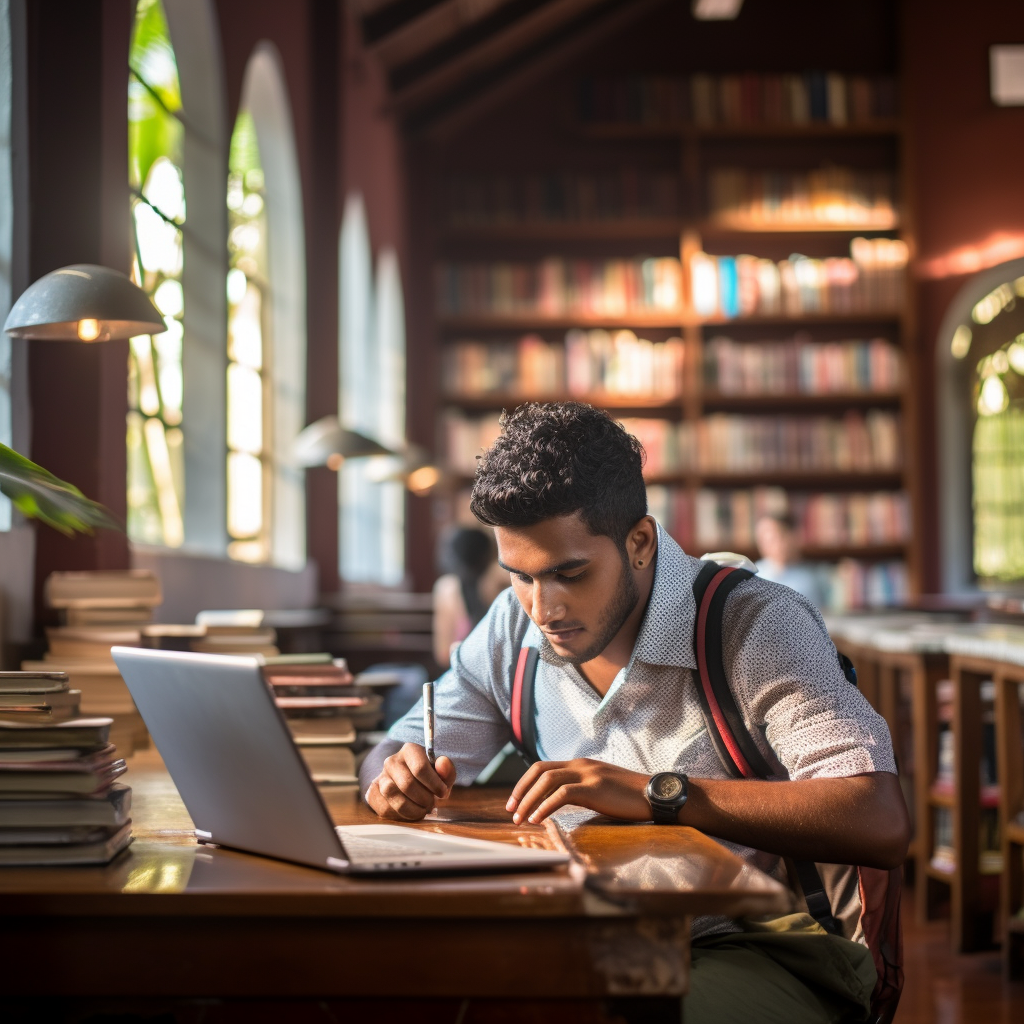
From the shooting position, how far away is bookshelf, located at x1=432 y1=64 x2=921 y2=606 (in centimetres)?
683

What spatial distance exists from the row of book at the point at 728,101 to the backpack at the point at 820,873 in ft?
19.5

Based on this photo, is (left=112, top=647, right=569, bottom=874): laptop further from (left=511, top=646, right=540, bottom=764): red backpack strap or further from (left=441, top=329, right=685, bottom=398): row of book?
(left=441, top=329, right=685, bottom=398): row of book

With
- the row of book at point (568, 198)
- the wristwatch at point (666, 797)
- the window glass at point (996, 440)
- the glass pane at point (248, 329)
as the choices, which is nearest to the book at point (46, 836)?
the wristwatch at point (666, 797)

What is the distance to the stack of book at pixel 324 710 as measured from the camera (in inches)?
72.6

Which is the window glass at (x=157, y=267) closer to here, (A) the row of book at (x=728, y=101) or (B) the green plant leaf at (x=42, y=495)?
(B) the green plant leaf at (x=42, y=495)

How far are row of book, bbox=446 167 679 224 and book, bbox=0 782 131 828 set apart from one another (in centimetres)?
612

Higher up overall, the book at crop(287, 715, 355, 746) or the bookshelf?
the bookshelf

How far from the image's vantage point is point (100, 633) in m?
2.30

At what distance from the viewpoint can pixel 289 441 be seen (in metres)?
5.57

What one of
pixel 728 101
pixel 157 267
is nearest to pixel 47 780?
pixel 157 267

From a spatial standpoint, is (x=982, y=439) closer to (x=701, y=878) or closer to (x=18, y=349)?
(x=18, y=349)

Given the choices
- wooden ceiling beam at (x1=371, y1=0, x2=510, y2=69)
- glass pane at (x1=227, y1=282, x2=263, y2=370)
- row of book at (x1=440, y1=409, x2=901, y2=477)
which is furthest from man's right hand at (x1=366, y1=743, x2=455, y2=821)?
wooden ceiling beam at (x1=371, y1=0, x2=510, y2=69)

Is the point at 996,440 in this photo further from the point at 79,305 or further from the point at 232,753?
the point at 232,753

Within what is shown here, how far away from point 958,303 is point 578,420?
6.16m
